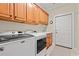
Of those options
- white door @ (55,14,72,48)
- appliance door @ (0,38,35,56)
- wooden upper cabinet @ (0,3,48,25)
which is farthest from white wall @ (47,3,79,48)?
appliance door @ (0,38,35,56)

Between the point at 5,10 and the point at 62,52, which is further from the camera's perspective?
the point at 62,52

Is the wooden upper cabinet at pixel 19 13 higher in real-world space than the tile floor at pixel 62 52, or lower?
higher

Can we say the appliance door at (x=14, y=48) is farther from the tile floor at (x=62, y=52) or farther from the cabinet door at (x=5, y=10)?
the tile floor at (x=62, y=52)

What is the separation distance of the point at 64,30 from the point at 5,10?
2.60ft

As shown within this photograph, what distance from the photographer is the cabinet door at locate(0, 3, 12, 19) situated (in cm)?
98

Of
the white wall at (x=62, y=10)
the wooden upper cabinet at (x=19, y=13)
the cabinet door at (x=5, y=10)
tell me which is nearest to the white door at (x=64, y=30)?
the white wall at (x=62, y=10)

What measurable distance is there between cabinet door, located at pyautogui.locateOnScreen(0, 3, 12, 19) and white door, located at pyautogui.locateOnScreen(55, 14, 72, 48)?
0.61 metres

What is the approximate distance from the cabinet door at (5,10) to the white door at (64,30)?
612 millimetres

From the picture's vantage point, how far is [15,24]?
1.65 meters

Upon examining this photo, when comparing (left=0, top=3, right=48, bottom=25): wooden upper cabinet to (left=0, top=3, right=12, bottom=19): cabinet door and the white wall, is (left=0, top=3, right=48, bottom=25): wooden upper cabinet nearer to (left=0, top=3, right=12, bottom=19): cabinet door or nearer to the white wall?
(left=0, top=3, right=12, bottom=19): cabinet door

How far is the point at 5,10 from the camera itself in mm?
1028

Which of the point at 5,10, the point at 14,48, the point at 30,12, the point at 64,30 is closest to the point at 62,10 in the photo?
the point at 64,30

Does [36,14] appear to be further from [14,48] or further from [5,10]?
[14,48]

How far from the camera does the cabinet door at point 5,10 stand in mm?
976
